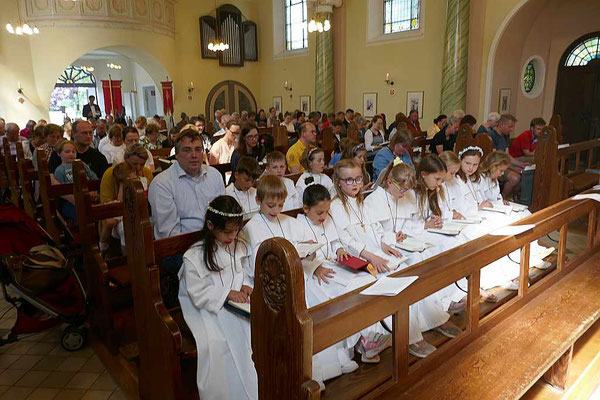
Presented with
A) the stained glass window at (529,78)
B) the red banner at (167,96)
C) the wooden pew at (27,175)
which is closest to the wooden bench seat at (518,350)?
the wooden pew at (27,175)

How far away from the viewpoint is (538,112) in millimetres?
11617

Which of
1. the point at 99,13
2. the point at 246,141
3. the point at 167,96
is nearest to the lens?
the point at 246,141

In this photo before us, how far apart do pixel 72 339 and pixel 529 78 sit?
1181 cm

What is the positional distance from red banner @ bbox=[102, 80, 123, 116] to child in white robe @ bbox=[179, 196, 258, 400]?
20.1m

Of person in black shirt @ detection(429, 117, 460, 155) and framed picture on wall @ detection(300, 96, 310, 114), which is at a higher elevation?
framed picture on wall @ detection(300, 96, 310, 114)

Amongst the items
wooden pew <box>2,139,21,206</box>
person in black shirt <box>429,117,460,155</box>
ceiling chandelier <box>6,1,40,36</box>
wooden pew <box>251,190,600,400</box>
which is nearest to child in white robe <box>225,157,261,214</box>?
wooden pew <box>251,190,600,400</box>

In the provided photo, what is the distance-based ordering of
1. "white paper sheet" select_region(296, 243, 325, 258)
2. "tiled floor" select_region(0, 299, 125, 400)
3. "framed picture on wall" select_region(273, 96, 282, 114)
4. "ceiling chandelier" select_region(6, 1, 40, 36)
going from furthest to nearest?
1. "framed picture on wall" select_region(273, 96, 282, 114)
2. "ceiling chandelier" select_region(6, 1, 40, 36)
3. "tiled floor" select_region(0, 299, 125, 400)
4. "white paper sheet" select_region(296, 243, 325, 258)

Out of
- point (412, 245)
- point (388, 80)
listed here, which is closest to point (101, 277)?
point (412, 245)

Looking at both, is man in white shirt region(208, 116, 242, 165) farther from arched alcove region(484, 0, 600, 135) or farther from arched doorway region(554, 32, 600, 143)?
arched doorway region(554, 32, 600, 143)

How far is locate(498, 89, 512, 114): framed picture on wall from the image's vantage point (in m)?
10.6

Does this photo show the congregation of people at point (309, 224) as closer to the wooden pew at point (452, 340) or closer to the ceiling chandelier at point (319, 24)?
the wooden pew at point (452, 340)

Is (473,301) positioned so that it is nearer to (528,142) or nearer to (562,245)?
(562,245)

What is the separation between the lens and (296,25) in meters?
15.9

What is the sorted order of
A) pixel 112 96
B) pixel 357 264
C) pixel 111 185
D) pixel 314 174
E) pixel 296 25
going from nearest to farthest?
1. pixel 357 264
2. pixel 111 185
3. pixel 314 174
4. pixel 296 25
5. pixel 112 96
